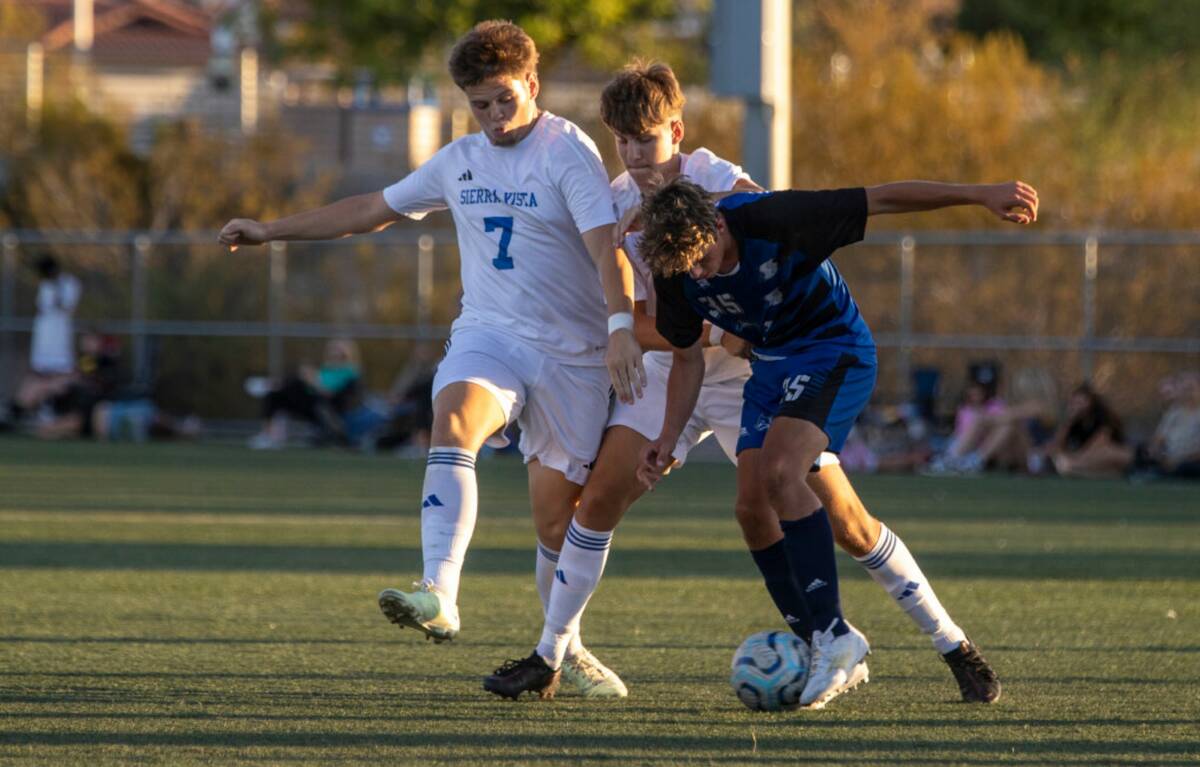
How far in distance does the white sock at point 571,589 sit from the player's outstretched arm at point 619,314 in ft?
1.68

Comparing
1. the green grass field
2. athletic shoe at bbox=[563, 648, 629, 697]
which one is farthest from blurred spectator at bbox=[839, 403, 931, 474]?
athletic shoe at bbox=[563, 648, 629, 697]

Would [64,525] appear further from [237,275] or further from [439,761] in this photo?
[237,275]

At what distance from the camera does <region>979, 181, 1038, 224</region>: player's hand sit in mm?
5266

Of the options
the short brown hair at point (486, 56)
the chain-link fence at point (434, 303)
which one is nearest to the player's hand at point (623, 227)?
the short brown hair at point (486, 56)

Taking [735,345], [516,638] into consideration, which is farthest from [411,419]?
[735,345]

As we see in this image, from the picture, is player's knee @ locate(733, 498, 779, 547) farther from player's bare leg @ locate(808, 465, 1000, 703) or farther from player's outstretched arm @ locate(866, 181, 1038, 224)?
player's outstretched arm @ locate(866, 181, 1038, 224)

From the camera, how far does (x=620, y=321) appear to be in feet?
17.7

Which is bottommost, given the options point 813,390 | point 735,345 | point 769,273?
point 813,390

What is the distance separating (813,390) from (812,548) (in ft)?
1.54

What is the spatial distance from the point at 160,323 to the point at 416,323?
301 centimetres

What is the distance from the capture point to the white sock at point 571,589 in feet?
18.8

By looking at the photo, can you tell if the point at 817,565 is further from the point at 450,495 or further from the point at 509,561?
the point at 509,561

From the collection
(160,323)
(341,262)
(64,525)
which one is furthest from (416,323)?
(64,525)

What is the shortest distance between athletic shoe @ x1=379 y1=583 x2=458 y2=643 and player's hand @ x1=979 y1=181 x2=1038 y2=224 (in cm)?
190
